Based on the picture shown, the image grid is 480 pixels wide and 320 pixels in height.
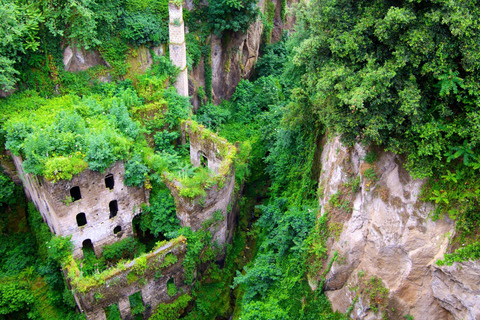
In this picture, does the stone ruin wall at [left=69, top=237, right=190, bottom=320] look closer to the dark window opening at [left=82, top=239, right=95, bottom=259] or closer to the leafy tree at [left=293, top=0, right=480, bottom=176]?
the dark window opening at [left=82, top=239, right=95, bottom=259]

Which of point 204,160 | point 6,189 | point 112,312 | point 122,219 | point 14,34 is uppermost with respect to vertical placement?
point 14,34

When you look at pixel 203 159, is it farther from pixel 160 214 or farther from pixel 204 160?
pixel 160 214

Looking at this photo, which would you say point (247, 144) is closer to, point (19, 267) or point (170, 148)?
point (170, 148)

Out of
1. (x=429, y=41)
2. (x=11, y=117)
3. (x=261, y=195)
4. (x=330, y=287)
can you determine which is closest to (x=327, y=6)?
(x=429, y=41)

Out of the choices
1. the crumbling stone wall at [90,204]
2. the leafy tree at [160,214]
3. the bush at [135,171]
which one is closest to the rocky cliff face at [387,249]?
the leafy tree at [160,214]

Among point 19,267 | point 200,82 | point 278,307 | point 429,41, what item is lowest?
point 19,267

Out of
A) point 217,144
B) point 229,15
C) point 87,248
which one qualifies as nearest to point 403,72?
point 217,144

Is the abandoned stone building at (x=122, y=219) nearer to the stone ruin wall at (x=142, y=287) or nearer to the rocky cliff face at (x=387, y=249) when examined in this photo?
the stone ruin wall at (x=142, y=287)
